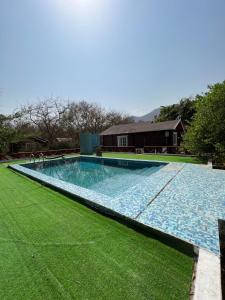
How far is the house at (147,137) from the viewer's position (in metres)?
20.4

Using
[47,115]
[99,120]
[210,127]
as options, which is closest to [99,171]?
[210,127]

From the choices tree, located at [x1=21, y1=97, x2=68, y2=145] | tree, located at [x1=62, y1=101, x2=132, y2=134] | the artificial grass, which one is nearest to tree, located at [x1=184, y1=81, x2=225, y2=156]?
the artificial grass

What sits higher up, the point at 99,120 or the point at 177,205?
the point at 99,120

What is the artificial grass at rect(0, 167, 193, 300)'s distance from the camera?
235cm

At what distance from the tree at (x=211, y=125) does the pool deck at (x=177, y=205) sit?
4.64 metres

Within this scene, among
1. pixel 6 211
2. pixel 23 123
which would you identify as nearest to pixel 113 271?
pixel 6 211

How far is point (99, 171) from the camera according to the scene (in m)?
13.1

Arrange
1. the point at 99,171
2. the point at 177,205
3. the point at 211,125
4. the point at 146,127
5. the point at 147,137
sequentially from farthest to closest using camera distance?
the point at 146,127
the point at 147,137
the point at 99,171
the point at 211,125
the point at 177,205

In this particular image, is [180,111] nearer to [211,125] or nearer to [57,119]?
[57,119]

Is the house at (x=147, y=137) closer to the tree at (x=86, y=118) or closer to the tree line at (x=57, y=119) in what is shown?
the tree line at (x=57, y=119)

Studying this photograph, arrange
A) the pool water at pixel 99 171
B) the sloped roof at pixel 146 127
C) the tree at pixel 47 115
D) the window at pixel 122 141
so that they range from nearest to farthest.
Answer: the pool water at pixel 99 171 < the sloped roof at pixel 146 127 < the window at pixel 122 141 < the tree at pixel 47 115

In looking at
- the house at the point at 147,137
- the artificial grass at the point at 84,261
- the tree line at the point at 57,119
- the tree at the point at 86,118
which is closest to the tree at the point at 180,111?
the house at the point at 147,137

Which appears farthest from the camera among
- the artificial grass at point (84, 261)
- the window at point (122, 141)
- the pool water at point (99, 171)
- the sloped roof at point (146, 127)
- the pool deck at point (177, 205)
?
the window at point (122, 141)

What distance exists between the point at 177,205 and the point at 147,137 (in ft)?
57.6
